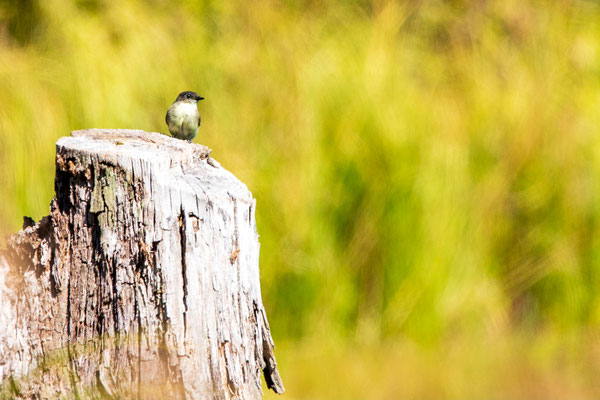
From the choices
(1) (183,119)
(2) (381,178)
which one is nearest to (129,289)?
(1) (183,119)

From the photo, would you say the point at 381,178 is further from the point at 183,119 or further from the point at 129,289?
the point at 129,289

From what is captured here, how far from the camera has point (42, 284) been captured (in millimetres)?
1814

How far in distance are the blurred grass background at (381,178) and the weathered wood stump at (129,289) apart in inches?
82.0

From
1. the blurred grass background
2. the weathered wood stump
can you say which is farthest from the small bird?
the weathered wood stump

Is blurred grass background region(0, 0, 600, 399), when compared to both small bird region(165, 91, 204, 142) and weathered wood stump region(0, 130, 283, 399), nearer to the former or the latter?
small bird region(165, 91, 204, 142)

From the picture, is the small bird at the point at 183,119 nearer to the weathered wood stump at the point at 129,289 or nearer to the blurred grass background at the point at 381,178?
the blurred grass background at the point at 381,178

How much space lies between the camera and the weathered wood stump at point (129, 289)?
5.73 feet

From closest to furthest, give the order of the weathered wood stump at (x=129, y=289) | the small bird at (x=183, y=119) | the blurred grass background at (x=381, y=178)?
1. the weathered wood stump at (x=129, y=289)
2. the small bird at (x=183, y=119)
3. the blurred grass background at (x=381, y=178)

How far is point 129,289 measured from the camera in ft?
5.72

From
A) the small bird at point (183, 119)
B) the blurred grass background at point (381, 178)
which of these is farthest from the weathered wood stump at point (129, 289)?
the blurred grass background at point (381, 178)

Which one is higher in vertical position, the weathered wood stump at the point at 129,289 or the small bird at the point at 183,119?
the small bird at the point at 183,119

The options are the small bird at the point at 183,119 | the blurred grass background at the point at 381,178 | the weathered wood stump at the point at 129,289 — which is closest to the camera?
the weathered wood stump at the point at 129,289

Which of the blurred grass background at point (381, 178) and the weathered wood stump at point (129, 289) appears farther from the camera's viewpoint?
the blurred grass background at point (381, 178)

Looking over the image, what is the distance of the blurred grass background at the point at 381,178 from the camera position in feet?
13.4
